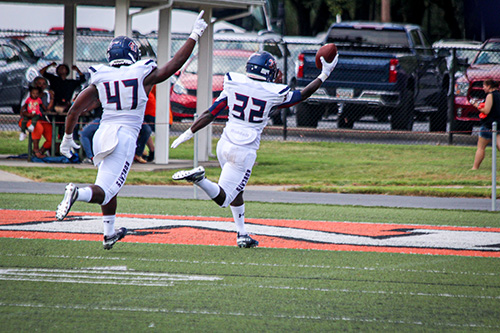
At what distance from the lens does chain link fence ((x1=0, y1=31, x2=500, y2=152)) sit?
18656 mm

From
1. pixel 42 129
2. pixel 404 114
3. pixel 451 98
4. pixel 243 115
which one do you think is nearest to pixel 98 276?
pixel 243 115

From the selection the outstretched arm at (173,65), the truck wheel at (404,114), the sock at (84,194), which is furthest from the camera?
the truck wheel at (404,114)

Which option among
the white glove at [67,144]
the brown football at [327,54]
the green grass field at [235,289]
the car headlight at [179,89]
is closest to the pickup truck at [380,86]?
the car headlight at [179,89]

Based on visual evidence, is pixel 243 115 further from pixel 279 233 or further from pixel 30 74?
pixel 30 74

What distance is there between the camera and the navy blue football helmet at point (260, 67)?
24.8 ft

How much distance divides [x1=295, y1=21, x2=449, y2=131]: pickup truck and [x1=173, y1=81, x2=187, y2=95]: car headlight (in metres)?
2.97

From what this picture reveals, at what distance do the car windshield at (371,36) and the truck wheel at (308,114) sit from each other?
231 centimetres

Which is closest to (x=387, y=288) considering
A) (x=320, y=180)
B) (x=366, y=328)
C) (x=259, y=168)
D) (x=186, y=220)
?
(x=366, y=328)

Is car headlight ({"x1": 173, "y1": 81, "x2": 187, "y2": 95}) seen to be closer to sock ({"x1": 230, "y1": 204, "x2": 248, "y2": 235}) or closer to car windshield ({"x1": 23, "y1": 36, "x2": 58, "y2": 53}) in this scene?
car windshield ({"x1": 23, "y1": 36, "x2": 58, "y2": 53})

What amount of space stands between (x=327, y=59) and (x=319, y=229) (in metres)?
2.21

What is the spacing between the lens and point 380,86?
1861 centimetres

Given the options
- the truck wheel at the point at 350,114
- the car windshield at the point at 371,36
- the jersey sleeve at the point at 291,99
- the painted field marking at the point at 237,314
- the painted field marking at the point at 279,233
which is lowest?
the painted field marking at the point at 279,233

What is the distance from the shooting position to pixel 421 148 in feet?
59.5

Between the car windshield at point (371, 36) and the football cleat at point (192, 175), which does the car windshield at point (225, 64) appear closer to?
the car windshield at point (371, 36)
